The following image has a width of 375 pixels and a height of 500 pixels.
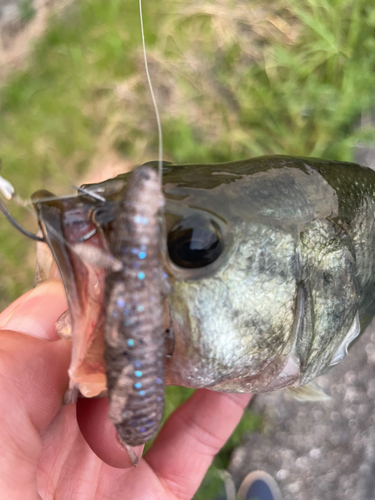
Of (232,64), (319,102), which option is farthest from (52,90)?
(319,102)

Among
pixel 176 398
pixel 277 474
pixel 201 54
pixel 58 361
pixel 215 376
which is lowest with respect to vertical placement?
pixel 277 474

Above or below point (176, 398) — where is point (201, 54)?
above

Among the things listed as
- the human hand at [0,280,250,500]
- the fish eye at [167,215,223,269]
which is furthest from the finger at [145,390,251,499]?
the fish eye at [167,215,223,269]

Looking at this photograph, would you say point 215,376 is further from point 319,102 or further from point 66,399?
point 319,102

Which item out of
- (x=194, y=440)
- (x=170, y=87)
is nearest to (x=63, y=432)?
(x=194, y=440)

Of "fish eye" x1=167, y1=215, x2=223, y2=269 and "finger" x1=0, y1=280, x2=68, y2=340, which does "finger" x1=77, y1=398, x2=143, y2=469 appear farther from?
"fish eye" x1=167, y1=215, x2=223, y2=269

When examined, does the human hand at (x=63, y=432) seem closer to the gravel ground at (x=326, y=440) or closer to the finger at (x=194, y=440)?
the finger at (x=194, y=440)
